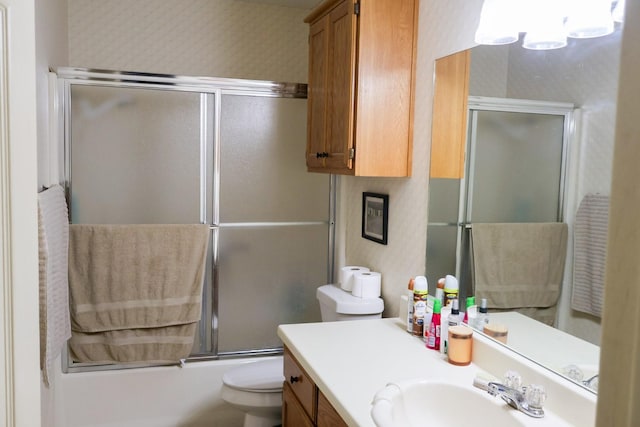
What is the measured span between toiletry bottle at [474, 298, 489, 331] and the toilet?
2.40ft

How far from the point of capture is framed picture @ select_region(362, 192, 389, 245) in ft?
8.49

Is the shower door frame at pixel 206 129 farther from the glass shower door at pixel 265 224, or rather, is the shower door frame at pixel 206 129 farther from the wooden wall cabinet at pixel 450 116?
the wooden wall cabinet at pixel 450 116

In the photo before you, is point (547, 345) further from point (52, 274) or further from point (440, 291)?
point (52, 274)

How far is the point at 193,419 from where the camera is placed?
3.02 meters

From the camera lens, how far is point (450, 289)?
1.96m

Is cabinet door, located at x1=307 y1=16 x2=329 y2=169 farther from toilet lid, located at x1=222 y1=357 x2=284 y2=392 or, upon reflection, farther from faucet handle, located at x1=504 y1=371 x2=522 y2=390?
faucet handle, located at x1=504 y1=371 x2=522 y2=390

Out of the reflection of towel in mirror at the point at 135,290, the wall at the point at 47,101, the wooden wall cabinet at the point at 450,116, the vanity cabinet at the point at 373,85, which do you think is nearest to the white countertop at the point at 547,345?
the wooden wall cabinet at the point at 450,116

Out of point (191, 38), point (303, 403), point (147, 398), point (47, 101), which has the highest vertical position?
point (191, 38)

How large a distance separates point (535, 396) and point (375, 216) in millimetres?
1426

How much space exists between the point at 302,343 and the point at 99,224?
1.41 m

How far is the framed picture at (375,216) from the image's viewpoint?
259 cm

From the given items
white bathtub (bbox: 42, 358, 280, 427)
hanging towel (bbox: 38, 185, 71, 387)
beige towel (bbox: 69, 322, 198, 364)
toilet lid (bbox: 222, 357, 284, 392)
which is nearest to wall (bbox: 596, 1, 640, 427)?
hanging towel (bbox: 38, 185, 71, 387)

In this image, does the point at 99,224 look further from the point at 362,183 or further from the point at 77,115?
the point at 362,183

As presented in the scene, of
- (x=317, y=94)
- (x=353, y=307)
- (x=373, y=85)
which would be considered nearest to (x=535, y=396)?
(x=353, y=307)
